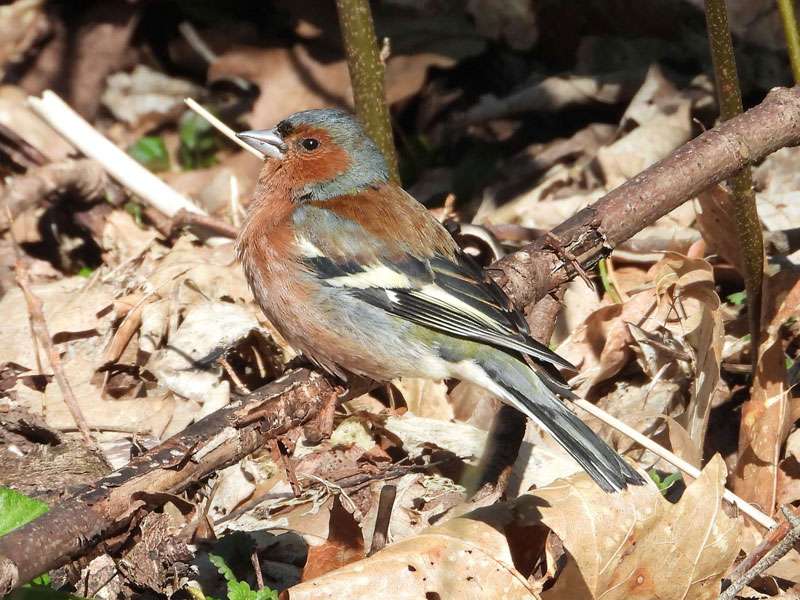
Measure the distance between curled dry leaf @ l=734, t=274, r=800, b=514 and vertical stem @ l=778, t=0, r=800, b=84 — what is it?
1163 millimetres

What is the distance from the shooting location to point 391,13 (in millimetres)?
7707

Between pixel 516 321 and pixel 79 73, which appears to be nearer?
pixel 516 321

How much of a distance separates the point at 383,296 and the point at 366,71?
1.37m

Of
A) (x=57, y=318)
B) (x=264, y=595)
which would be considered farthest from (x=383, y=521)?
(x=57, y=318)

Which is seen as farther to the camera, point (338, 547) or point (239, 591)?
point (338, 547)

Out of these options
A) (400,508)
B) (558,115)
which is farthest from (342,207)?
(558,115)

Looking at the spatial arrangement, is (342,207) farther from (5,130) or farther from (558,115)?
(5,130)

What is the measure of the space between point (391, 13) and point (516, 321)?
4.36m

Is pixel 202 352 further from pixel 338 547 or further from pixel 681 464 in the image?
pixel 681 464

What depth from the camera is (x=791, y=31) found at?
14.9ft

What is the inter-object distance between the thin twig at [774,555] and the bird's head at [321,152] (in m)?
2.26

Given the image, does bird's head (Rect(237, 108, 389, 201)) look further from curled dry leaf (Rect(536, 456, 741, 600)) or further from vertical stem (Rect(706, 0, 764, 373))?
curled dry leaf (Rect(536, 456, 741, 600))

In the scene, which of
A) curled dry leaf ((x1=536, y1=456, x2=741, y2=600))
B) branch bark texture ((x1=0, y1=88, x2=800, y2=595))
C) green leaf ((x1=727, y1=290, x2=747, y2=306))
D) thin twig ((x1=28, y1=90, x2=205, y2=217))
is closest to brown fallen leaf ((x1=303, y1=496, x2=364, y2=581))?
branch bark texture ((x1=0, y1=88, x2=800, y2=595))

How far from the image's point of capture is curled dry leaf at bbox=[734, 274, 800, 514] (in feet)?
14.3
